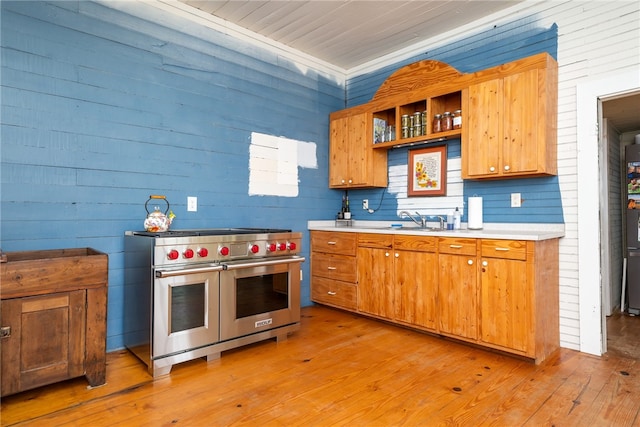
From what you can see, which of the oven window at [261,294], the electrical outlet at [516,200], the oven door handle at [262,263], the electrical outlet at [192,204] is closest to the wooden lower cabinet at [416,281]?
the electrical outlet at [516,200]

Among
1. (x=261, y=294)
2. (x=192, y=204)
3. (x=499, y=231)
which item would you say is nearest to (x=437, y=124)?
(x=499, y=231)

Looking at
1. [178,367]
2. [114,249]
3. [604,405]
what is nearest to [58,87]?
[114,249]

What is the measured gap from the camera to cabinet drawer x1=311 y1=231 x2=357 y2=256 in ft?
12.3

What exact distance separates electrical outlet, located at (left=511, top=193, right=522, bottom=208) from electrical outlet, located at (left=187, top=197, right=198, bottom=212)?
281 cm

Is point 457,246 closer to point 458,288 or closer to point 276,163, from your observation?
point 458,288

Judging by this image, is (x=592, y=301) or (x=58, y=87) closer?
(x=58, y=87)

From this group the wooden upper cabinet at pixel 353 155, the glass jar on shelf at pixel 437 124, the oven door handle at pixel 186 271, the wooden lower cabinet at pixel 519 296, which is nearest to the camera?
the oven door handle at pixel 186 271

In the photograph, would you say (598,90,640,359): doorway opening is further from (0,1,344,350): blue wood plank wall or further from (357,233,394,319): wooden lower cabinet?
(0,1,344,350): blue wood plank wall

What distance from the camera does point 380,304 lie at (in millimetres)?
3488

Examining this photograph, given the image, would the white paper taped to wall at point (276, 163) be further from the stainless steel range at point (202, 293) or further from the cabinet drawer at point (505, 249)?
the cabinet drawer at point (505, 249)

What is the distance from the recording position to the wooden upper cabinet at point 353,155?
13.4 ft

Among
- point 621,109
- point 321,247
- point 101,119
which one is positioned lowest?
point 321,247

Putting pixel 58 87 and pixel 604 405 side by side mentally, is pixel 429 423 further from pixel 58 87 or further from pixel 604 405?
pixel 58 87

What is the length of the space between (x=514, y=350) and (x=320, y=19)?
3.26 m
